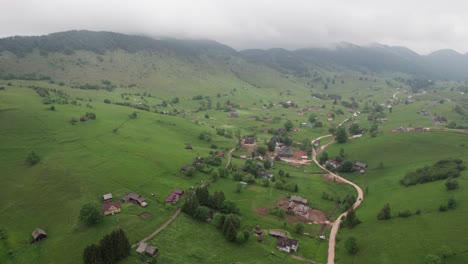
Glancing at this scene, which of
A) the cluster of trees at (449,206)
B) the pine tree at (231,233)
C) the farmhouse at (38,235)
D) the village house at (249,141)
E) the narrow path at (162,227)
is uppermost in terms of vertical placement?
the cluster of trees at (449,206)

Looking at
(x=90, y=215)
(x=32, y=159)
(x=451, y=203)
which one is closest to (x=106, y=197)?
(x=90, y=215)

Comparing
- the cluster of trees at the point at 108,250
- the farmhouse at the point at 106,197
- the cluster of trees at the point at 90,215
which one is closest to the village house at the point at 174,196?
the farmhouse at the point at 106,197

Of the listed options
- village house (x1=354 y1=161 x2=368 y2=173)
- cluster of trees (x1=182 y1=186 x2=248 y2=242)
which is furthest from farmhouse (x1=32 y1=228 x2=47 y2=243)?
village house (x1=354 y1=161 x2=368 y2=173)

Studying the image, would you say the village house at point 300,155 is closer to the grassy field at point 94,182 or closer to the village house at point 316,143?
the grassy field at point 94,182

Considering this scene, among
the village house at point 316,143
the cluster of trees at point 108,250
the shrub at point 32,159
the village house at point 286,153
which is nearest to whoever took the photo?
the cluster of trees at point 108,250

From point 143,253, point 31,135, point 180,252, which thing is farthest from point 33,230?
point 31,135

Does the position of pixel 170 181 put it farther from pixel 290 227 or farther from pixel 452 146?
pixel 452 146
